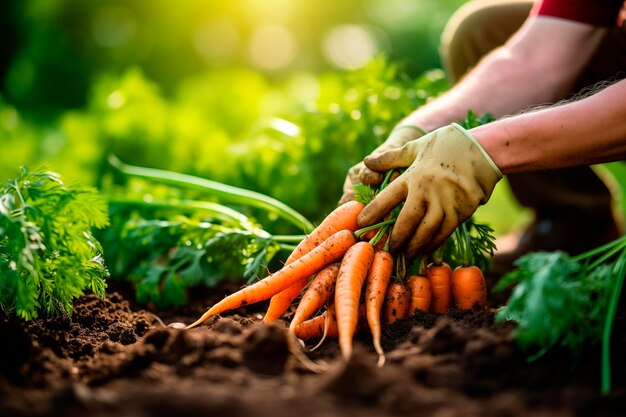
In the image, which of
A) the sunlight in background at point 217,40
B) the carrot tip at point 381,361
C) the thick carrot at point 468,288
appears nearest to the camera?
the carrot tip at point 381,361

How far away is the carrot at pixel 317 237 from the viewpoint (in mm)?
2594

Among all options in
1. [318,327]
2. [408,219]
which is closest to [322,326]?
[318,327]

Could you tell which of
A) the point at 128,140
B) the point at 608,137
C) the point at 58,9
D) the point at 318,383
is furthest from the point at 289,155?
the point at 58,9

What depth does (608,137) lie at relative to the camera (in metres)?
2.30

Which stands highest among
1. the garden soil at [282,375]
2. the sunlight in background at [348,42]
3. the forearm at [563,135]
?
the sunlight in background at [348,42]

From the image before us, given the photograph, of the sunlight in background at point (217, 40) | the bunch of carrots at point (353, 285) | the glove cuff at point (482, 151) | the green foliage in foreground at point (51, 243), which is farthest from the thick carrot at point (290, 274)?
the sunlight in background at point (217, 40)

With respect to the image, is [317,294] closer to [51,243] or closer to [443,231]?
[443,231]

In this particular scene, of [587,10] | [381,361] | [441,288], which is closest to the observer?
[381,361]

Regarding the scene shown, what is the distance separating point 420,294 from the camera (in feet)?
8.02

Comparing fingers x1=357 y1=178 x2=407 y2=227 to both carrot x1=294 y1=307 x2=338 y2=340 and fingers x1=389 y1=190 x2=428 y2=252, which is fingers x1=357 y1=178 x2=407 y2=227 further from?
carrot x1=294 y1=307 x2=338 y2=340

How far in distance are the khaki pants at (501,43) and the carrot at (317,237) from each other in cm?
193

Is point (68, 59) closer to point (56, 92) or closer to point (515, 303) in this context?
point (56, 92)

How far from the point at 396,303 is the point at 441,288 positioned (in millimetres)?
215

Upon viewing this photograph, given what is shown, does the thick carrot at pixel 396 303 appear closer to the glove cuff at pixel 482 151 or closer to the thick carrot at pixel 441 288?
the thick carrot at pixel 441 288
